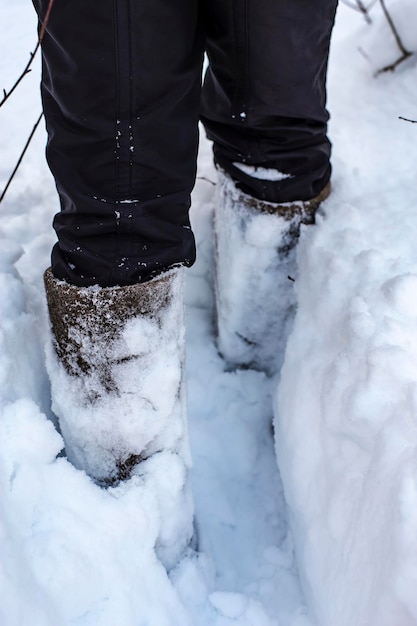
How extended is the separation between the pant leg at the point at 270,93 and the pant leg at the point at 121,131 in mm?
127

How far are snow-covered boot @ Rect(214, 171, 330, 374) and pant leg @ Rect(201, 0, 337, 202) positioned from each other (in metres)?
0.04

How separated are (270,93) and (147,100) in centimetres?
32

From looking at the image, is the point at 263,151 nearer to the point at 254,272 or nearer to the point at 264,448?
the point at 254,272

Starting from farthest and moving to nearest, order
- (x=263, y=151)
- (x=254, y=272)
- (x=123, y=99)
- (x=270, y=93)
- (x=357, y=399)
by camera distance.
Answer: (x=254, y=272) < (x=263, y=151) < (x=270, y=93) < (x=357, y=399) < (x=123, y=99)

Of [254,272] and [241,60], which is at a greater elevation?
[241,60]

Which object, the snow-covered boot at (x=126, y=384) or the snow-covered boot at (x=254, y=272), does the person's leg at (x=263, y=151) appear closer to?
the snow-covered boot at (x=254, y=272)

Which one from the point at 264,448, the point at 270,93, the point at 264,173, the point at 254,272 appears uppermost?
the point at 270,93

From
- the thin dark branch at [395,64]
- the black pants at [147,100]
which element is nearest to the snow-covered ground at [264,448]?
the thin dark branch at [395,64]

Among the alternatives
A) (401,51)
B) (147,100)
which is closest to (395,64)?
(401,51)

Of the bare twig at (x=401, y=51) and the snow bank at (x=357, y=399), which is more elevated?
the bare twig at (x=401, y=51)

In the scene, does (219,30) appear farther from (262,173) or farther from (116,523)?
(116,523)

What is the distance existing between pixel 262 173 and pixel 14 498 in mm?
772

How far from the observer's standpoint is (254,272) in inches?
53.9

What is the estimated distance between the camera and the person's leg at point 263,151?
1.05 m
